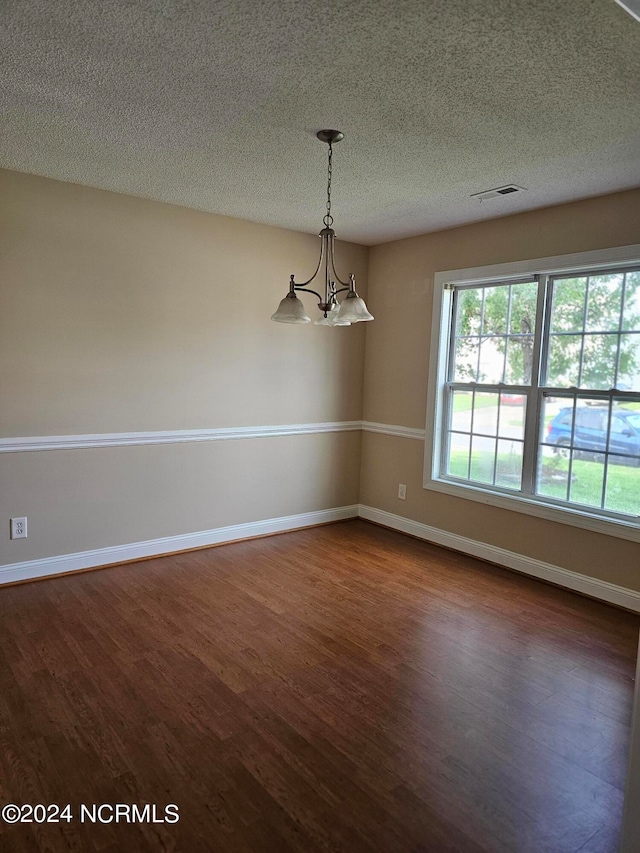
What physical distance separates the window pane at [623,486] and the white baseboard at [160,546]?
239cm

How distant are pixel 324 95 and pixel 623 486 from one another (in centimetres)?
280

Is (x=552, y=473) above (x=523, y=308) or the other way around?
the other way around

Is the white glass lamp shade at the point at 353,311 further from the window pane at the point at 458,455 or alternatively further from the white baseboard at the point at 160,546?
the white baseboard at the point at 160,546

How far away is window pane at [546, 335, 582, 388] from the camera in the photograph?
3691mm

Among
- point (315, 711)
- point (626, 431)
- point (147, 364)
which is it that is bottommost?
point (315, 711)

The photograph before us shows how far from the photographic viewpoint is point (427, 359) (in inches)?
183

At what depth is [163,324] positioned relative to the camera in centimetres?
399

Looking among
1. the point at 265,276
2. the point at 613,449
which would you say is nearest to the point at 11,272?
the point at 265,276

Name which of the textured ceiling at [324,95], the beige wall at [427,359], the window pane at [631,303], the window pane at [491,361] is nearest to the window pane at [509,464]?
the beige wall at [427,359]

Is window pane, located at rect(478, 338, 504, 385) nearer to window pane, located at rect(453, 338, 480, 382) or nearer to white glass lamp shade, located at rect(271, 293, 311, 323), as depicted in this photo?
window pane, located at rect(453, 338, 480, 382)

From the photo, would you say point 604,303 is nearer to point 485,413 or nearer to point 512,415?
point 512,415

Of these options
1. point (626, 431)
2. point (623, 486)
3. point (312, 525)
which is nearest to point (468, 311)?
point (626, 431)

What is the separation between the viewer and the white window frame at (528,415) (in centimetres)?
344

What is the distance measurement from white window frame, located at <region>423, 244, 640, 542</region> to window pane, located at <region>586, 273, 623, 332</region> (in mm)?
85
